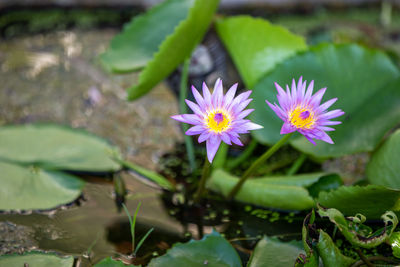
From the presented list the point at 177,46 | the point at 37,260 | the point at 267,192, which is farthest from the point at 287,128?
the point at 37,260

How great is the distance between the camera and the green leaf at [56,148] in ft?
4.75

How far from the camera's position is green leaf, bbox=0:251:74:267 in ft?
3.33

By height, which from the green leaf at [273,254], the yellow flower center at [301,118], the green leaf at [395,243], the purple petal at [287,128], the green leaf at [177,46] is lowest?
the green leaf at [273,254]

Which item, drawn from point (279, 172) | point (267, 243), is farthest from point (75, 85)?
point (267, 243)

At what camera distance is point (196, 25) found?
132 centimetres

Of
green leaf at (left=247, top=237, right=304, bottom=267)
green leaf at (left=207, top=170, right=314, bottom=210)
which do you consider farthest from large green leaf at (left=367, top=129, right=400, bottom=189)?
green leaf at (left=247, top=237, right=304, bottom=267)

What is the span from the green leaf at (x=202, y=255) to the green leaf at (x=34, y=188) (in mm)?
449

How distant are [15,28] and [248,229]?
1904 mm

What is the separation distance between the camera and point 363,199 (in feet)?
3.54

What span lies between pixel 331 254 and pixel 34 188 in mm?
909

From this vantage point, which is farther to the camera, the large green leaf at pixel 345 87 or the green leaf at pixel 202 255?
A: the large green leaf at pixel 345 87

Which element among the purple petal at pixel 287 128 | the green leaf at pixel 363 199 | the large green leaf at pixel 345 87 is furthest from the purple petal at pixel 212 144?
the large green leaf at pixel 345 87

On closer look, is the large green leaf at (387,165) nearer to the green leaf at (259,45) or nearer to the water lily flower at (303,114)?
the water lily flower at (303,114)

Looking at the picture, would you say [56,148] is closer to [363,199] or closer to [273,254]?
[273,254]
